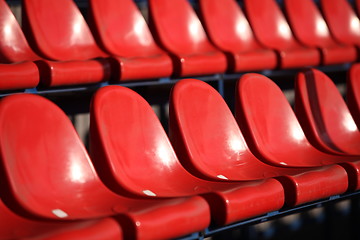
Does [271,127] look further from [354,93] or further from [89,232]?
[89,232]

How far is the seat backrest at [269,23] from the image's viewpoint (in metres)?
0.82

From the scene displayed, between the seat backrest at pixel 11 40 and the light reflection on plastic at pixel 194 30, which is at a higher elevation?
the seat backrest at pixel 11 40

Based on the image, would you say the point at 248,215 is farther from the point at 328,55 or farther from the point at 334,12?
the point at 334,12

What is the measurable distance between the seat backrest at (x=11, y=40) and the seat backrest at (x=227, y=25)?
0.26 m

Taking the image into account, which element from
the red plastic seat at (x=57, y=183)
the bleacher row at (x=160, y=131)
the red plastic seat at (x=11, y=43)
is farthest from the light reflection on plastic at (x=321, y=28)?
the red plastic seat at (x=57, y=183)

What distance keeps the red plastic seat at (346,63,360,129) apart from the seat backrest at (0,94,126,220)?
34 centimetres

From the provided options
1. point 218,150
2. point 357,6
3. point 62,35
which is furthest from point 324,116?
point 357,6

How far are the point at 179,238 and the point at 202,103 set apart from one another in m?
0.16

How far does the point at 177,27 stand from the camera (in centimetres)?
74

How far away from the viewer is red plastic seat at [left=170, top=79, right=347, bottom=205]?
1.51ft

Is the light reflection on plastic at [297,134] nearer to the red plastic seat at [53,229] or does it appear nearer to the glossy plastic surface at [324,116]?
the glossy plastic surface at [324,116]

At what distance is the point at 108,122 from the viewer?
442 mm

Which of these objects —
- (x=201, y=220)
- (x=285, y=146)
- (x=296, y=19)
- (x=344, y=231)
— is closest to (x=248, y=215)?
(x=201, y=220)

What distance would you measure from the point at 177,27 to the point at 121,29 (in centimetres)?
8
